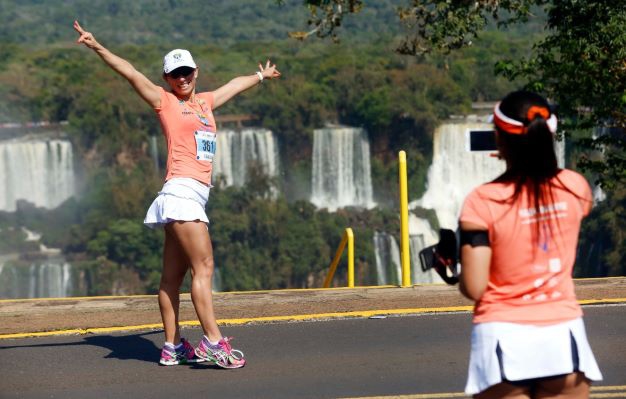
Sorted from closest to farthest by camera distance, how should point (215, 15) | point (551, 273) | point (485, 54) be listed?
1. point (551, 273)
2. point (485, 54)
3. point (215, 15)

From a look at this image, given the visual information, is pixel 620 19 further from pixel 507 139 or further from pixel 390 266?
pixel 390 266

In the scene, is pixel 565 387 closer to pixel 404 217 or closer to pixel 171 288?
pixel 171 288

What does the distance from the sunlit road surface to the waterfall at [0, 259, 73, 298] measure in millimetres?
64609

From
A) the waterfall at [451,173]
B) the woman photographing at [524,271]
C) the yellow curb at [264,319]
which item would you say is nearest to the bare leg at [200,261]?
the yellow curb at [264,319]

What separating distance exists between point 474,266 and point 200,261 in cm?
295

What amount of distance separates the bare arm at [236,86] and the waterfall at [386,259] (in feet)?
212

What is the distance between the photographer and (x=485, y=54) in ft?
326

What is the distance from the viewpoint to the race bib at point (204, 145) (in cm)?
620

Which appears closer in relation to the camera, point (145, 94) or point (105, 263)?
point (145, 94)

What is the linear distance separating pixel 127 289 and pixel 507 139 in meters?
69.2

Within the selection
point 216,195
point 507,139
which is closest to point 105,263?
point 216,195

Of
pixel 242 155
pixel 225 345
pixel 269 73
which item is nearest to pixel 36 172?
pixel 242 155

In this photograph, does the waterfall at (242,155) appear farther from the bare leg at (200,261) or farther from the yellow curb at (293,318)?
the bare leg at (200,261)

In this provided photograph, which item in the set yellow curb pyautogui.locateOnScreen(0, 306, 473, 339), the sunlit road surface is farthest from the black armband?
yellow curb pyautogui.locateOnScreen(0, 306, 473, 339)
